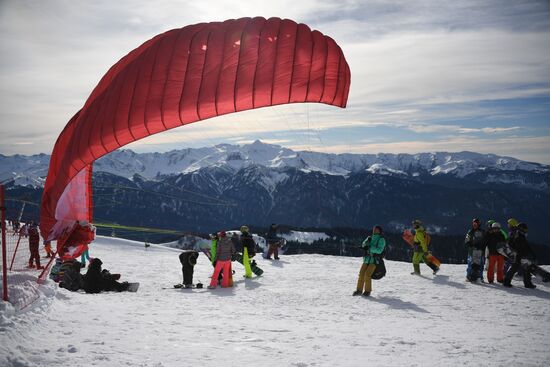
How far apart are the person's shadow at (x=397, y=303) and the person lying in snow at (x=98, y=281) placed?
6.77 meters

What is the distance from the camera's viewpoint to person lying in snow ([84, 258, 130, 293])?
11.0 metres

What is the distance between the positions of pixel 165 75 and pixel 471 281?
10.4 metres

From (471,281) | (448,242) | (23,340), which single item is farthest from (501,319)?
(448,242)

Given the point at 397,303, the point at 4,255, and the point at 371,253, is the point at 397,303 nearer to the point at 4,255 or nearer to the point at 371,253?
the point at 371,253

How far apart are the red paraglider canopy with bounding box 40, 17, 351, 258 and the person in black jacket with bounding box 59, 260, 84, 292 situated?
267 centimetres

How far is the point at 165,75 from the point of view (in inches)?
353

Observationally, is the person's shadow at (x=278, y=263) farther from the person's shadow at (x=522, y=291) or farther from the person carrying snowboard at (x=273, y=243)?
the person's shadow at (x=522, y=291)

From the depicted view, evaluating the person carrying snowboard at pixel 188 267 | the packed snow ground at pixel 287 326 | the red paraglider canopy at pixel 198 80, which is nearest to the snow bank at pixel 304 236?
the person carrying snowboard at pixel 188 267

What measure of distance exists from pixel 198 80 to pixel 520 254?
9813 mm

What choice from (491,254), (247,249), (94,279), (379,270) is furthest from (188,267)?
(491,254)

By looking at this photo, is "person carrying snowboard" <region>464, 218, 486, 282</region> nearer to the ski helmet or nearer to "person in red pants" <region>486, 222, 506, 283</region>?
"person in red pants" <region>486, 222, 506, 283</region>

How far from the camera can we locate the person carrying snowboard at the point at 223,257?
1213 centimetres

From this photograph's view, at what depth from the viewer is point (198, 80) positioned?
8.96m

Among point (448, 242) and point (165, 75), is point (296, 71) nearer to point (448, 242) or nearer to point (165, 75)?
point (165, 75)
